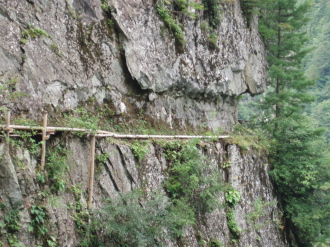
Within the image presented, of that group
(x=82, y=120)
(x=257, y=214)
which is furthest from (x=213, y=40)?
(x=82, y=120)

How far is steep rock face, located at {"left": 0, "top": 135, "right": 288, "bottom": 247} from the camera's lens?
6301 millimetres

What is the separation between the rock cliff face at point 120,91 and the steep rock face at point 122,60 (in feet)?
0.10

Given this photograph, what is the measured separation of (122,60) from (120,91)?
947 millimetres

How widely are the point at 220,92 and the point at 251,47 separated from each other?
3.65 metres

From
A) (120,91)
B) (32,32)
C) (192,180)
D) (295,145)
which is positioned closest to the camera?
(32,32)

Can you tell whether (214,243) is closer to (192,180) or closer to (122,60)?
(192,180)

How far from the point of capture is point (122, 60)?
10281 millimetres

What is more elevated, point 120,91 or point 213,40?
point 213,40

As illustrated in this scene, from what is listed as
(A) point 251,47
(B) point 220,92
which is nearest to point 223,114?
(B) point 220,92

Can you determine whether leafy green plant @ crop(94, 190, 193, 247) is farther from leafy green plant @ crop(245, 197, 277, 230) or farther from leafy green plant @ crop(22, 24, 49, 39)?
leafy green plant @ crop(245, 197, 277, 230)

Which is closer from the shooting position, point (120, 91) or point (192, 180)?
point (192, 180)

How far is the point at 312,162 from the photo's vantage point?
1410 cm

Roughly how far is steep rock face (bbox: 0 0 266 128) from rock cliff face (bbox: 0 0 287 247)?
A: 0.10 ft

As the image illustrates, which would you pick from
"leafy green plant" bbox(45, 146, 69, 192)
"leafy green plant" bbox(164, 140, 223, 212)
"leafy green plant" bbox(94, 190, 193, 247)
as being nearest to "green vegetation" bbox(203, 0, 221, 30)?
"leafy green plant" bbox(164, 140, 223, 212)
